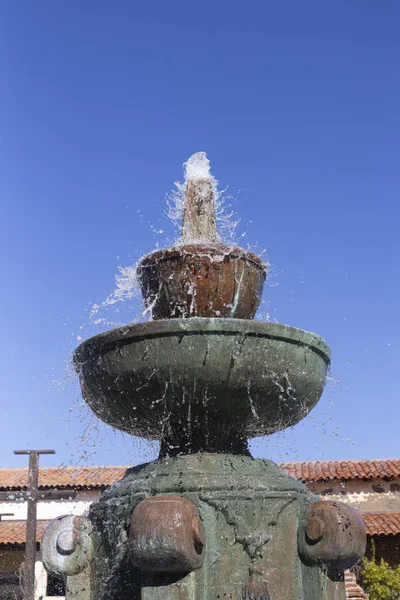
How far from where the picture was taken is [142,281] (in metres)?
4.11

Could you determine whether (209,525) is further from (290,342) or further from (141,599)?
(290,342)

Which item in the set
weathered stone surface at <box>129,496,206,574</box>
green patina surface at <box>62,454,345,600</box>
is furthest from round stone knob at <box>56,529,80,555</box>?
weathered stone surface at <box>129,496,206,574</box>

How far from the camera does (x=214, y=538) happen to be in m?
3.23

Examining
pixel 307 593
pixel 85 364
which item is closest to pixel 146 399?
pixel 85 364

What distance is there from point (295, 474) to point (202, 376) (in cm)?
1835

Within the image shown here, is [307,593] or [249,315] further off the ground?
[249,315]

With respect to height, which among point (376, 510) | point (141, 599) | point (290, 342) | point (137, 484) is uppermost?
point (376, 510)

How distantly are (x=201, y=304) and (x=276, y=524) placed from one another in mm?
1166

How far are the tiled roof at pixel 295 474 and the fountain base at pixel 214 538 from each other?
17339 millimetres

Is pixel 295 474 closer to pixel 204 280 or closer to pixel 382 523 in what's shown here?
pixel 382 523

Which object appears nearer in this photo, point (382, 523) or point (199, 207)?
point (199, 207)

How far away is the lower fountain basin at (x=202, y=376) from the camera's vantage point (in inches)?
135

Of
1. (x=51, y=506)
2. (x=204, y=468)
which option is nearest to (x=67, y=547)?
(x=204, y=468)

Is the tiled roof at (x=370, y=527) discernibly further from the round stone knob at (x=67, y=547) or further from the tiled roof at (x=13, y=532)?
the round stone knob at (x=67, y=547)
